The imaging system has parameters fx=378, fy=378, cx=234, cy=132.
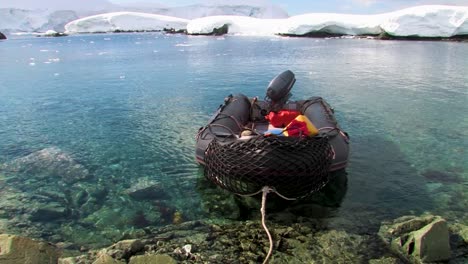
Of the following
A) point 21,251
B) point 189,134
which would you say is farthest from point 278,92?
point 21,251

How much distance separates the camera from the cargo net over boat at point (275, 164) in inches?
154

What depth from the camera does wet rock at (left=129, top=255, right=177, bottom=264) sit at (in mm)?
3240

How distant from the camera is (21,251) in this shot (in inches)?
118

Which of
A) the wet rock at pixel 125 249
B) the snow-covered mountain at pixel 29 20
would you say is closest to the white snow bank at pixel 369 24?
the wet rock at pixel 125 249

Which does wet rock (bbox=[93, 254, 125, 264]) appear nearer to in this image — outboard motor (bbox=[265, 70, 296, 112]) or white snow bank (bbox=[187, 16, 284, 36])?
outboard motor (bbox=[265, 70, 296, 112])

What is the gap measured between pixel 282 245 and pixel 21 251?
2.30 metres

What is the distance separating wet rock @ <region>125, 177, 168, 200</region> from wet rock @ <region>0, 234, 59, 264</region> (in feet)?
5.59

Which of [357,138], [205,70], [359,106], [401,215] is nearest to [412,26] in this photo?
[205,70]

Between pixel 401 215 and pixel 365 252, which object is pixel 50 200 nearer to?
pixel 365 252

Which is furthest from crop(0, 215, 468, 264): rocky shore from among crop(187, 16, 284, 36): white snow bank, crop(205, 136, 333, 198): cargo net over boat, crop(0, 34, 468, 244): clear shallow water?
crop(187, 16, 284, 36): white snow bank

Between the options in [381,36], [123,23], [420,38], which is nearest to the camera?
[420,38]

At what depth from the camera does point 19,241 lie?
3037 mm

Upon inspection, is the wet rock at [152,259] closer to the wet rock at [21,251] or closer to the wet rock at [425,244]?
the wet rock at [21,251]

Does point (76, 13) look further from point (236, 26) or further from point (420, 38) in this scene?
point (420, 38)
